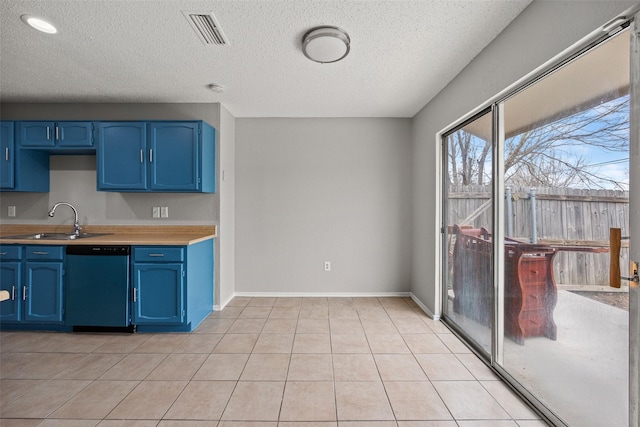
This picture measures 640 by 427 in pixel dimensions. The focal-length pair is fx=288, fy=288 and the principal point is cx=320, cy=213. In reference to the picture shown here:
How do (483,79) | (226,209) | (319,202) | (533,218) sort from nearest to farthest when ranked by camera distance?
(533,218)
(483,79)
(226,209)
(319,202)

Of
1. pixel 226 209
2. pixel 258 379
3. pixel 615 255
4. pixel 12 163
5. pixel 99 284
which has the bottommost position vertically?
pixel 258 379

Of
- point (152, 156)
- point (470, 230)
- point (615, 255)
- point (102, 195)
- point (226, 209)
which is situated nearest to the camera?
point (615, 255)

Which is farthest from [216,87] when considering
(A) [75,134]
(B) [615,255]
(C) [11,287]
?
(B) [615,255]

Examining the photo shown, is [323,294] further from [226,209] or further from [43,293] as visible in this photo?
[43,293]

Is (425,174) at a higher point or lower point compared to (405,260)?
higher

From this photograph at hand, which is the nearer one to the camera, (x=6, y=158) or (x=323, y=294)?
(x=6, y=158)

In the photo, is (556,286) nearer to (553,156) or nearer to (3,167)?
(553,156)

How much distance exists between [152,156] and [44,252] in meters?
1.37

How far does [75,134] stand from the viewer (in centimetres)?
316

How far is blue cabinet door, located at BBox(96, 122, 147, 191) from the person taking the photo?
3.12 meters

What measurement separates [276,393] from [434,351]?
1420 mm

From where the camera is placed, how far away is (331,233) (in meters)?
4.00

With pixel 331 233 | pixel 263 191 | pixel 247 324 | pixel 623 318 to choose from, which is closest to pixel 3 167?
pixel 263 191

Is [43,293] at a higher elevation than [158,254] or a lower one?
lower
